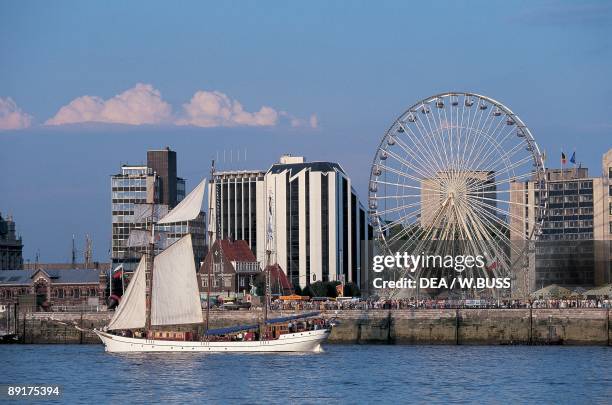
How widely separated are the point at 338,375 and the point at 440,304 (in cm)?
4630

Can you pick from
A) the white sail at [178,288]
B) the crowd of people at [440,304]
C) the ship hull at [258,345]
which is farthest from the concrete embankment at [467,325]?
the white sail at [178,288]

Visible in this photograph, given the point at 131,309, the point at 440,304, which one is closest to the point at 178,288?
the point at 131,309

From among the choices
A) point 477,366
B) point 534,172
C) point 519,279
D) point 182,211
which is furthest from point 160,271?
point 519,279

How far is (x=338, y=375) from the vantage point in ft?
362

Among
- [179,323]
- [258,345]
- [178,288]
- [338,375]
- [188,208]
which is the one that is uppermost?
[188,208]

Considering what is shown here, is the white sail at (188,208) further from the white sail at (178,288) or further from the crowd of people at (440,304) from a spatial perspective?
the crowd of people at (440,304)

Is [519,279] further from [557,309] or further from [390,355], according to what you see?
[390,355]

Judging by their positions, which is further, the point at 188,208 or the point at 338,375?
the point at 188,208

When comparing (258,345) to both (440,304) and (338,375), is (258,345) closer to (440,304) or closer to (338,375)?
(338,375)

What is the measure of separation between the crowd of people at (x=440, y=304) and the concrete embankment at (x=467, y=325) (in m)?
3.52

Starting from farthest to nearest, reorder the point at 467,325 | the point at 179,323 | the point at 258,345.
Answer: the point at 467,325 < the point at 179,323 < the point at 258,345

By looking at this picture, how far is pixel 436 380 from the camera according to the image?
346ft

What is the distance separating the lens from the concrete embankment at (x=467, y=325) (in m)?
142

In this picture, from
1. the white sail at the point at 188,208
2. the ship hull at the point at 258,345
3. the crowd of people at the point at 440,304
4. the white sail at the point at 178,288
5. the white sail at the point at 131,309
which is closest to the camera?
the ship hull at the point at 258,345
